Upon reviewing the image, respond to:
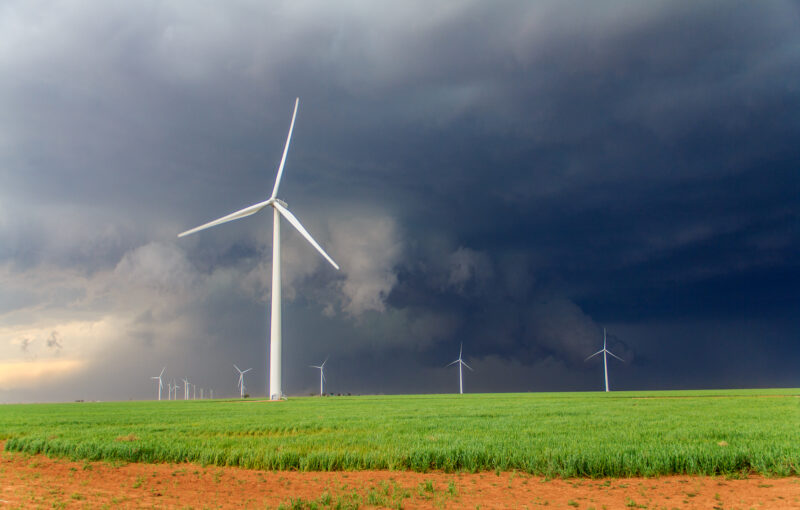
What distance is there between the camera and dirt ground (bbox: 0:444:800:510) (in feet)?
50.1

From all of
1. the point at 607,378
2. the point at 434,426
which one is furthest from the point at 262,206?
the point at 607,378

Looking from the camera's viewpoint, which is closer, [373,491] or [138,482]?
[373,491]

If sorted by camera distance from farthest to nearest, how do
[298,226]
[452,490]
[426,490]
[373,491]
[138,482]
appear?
[298,226], [138,482], [426,490], [452,490], [373,491]

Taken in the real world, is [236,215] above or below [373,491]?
above

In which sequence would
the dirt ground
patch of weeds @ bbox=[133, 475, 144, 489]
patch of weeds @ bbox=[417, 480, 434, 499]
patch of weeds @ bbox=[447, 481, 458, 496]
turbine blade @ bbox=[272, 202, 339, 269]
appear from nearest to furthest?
the dirt ground, patch of weeds @ bbox=[417, 480, 434, 499], patch of weeds @ bbox=[447, 481, 458, 496], patch of weeds @ bbox=[133, 475, 144, 489], turbine blade @ bbox=[272, 202, 339, 269]

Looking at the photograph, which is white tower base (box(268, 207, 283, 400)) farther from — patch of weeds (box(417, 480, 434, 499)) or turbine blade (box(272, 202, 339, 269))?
patch of weeds (box(417, 480, 434, 499))

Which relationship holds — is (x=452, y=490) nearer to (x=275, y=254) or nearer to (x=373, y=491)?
(x=373, y=491)

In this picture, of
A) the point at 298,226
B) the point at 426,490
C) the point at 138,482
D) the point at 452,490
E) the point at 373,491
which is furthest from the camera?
the point at 298,226

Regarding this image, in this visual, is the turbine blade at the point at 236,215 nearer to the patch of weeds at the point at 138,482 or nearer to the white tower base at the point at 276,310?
the white tower base at the point at 276,310

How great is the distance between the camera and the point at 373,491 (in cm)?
1628

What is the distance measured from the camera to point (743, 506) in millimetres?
14883

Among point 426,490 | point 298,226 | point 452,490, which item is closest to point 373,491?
point 426,490

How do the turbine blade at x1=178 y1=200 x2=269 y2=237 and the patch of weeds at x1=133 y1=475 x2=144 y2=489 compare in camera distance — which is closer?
the patch of weeds at x1=133 y1=475 x2=144 y2=489

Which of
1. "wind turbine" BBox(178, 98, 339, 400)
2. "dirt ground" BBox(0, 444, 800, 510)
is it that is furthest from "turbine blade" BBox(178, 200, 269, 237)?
"dirt ground" BBox(0, 444, 800, 510)
